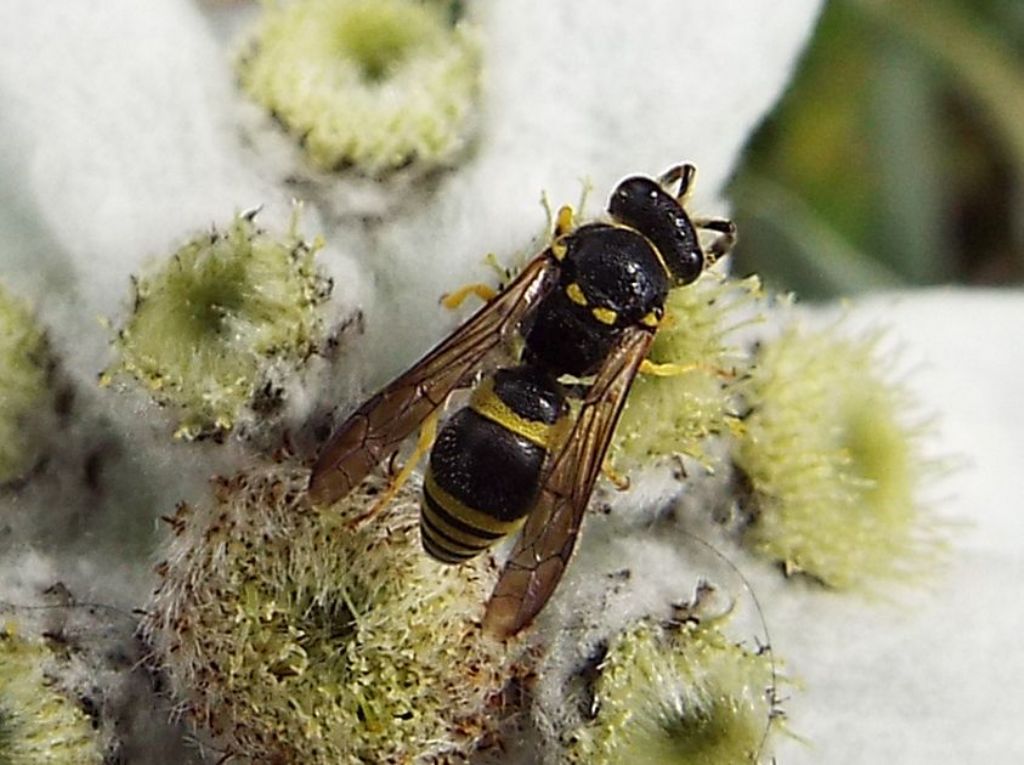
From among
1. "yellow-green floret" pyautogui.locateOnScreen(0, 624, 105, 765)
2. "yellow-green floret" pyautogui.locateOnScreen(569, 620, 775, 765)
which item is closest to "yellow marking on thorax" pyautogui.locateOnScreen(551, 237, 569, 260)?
"yellow-green floret" pyautogui.locateOnScreen(569, 620, 775, 765)

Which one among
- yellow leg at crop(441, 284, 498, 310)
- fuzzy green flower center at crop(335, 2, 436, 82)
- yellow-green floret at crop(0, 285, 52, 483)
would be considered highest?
fuzzy green flower center at crop(335, 2, 436, 82)

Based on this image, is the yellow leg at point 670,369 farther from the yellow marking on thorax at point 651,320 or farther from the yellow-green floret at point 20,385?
the yellow-green floret at point 20,385

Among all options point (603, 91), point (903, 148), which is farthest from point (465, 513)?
point (903, 148)

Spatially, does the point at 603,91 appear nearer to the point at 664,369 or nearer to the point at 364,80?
the point at 364,80

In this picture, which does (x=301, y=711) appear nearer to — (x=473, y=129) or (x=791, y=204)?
(x=473, y=129)

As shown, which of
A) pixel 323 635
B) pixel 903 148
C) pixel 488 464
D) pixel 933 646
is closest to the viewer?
pixel 323 635

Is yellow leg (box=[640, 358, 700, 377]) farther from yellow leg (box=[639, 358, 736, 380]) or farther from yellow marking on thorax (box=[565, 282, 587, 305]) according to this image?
yellow marking on thorax (box=[565, 282, 587, 305])
